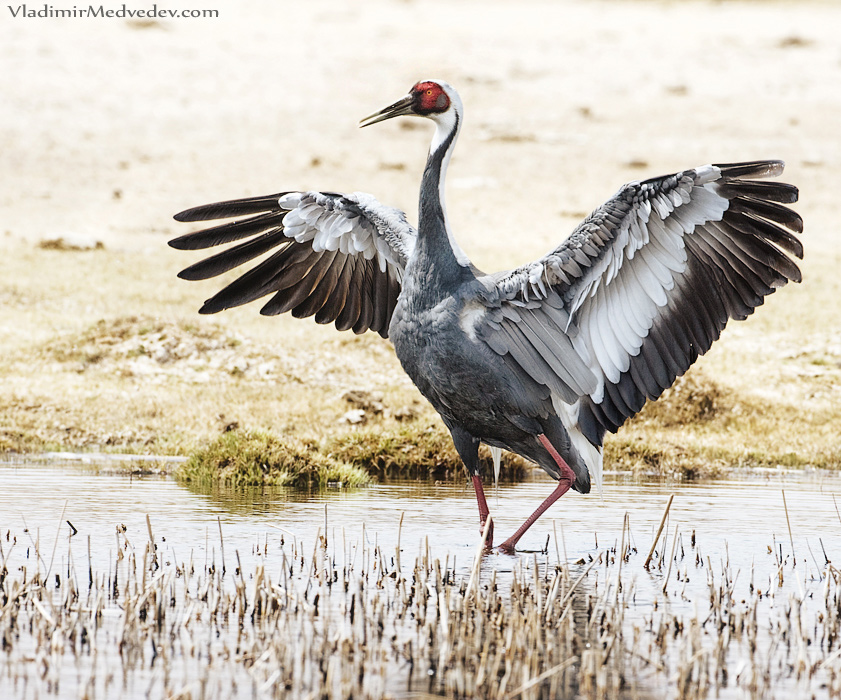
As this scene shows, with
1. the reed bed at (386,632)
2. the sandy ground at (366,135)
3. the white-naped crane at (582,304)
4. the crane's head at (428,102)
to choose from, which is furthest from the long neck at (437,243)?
→ the sandy ground at (366,135)

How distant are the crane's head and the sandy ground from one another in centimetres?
492

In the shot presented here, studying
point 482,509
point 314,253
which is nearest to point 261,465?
point 314,253

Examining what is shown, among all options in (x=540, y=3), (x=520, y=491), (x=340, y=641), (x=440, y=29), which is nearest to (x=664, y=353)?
(x=520, y=491)

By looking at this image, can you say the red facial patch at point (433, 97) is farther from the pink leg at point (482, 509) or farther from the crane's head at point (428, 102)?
the pink leg at point (482, 509)

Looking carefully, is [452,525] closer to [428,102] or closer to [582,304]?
[582,304]

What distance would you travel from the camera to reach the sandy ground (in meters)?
17.0

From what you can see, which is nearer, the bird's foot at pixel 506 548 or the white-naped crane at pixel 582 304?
the white-naped crane at pixel 582 304

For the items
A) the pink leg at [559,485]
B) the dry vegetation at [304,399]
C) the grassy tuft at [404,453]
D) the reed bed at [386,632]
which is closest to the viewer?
the reed bed at [386,632]

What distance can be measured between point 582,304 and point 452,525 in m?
1.74

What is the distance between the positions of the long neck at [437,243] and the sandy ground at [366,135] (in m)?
5.15

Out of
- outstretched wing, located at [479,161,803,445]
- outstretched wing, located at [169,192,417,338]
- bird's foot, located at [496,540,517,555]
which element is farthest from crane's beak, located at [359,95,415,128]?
bird's foot, located at [496,540,517,555]

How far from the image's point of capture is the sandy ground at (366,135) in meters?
17.0

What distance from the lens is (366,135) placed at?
121 feet

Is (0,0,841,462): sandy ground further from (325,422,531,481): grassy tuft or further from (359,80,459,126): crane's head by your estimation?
(359,80,459,126): crane's head
